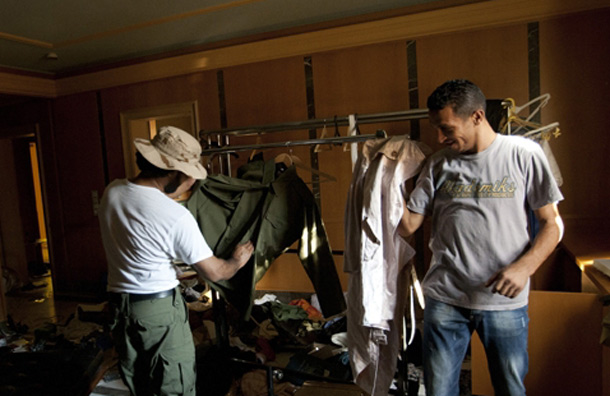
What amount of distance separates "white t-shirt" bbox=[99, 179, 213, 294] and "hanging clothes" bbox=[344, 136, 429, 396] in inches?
26.6

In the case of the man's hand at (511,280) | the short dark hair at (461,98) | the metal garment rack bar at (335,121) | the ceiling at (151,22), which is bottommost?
the man's hand at (511,280)

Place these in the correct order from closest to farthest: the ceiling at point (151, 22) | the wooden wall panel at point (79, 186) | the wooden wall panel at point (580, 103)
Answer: the wooden wall panel at point (580, 103) → the ceiling at point (151, 22) → the wooden wall panel at point (79, 186)

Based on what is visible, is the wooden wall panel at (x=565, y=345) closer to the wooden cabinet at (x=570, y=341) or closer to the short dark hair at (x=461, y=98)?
the wooden cabinet at (x=570, y=341)

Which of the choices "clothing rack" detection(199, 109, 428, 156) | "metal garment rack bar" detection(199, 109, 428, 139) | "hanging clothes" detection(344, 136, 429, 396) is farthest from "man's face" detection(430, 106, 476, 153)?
"metal garment rack bar" detection(199, 109, 428, 139)

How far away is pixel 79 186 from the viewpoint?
440 cm

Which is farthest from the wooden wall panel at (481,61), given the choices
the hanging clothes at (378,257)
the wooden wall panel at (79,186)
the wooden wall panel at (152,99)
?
the wooden wall panel at (79,186)

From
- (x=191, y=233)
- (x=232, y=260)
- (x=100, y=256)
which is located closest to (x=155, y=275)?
(x=191, y=233)

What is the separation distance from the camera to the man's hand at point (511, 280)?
124 cm

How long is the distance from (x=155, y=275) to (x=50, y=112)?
4.01 metres

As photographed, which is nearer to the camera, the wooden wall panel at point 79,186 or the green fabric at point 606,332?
the green fabric at point 606,332

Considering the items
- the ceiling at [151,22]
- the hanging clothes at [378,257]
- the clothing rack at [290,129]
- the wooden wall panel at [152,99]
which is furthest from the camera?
the wooden wall panel at [152,99]

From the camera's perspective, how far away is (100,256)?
14.3 feet

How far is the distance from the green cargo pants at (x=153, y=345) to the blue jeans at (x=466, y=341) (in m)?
1.03

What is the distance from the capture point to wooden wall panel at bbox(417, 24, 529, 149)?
2.67 meters
